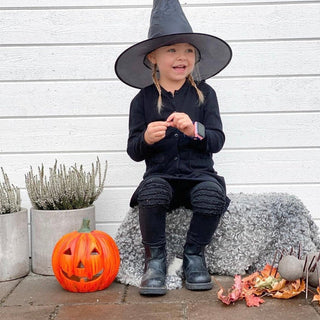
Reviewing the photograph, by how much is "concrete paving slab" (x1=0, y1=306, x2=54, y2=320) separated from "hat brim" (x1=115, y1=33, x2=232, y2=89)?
1.20 m

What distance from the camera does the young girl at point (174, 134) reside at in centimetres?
295

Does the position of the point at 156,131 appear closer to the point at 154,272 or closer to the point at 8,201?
the point at 154,272

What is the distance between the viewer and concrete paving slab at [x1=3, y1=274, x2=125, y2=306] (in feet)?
9.35

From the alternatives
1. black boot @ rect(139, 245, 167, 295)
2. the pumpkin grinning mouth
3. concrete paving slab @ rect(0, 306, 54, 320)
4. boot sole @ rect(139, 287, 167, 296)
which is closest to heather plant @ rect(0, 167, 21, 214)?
the pumpkin grinning mouth

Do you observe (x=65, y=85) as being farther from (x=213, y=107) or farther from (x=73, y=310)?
(x=73, y=310)

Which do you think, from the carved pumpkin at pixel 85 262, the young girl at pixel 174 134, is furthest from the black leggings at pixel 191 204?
the carved pumpkin at pixel 85 262

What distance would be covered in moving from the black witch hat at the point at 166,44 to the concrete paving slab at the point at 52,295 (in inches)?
42.4

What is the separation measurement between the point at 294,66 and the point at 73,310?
1935 millimetres

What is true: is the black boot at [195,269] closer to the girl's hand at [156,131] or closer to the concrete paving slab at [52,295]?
the concrete paving slab at [52,295]

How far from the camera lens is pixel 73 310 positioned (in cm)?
269

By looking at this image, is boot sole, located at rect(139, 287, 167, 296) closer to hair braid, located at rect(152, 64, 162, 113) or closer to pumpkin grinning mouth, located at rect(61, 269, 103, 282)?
pumpkin grinning mouth, located at rect(61, 269, 103, 282)

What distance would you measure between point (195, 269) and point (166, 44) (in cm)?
109

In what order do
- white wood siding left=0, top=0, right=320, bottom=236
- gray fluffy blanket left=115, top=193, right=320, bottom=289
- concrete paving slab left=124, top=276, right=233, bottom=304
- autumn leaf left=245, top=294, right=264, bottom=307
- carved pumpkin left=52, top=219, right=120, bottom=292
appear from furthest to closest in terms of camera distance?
white wood siding left=0, top=0, right=320, bottom=236 < gray fluffy blanket left=115, top=193, right=320, bottom=289 < carved pumpkin left=52, top=219, right=120, bottom=292 < concrete paving slab left=124, top=276, right=233, bottom=304 < autumn leaf left=245, top=294, right=264, bottom=307

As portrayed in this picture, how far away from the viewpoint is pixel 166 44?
303 cm
